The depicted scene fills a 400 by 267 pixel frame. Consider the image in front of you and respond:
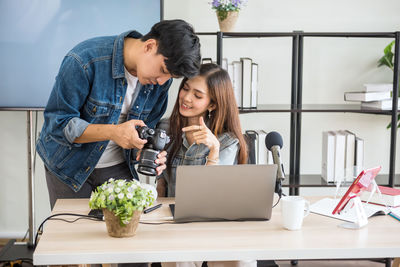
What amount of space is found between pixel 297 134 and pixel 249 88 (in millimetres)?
432

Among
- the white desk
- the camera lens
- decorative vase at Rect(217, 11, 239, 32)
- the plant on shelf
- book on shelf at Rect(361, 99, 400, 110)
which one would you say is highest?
decorative vase at Rect(217, 11, 239, 32)

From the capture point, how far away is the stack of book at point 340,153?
2.96 metres

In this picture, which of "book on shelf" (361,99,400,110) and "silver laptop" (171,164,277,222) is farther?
"book on shelf" (361,99,400,110)

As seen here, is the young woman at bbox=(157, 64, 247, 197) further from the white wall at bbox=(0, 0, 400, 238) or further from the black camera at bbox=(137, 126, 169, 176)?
the white wall at bbox=(0, 0, 400, 238)

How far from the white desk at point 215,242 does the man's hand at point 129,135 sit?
27cm

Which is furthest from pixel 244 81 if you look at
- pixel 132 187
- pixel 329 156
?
pixel 132 187

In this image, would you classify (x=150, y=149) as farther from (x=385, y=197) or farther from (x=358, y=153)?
(x=358, y=153)

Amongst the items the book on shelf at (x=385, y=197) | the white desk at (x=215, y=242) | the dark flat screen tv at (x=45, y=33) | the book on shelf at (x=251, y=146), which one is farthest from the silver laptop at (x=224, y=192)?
the dark flat screen tv at (x=45, y=33)

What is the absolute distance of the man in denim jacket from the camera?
1.73m

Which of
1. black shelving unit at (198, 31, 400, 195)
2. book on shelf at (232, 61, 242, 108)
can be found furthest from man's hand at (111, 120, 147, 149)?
book on shelf at (232, 61, 242, 108)

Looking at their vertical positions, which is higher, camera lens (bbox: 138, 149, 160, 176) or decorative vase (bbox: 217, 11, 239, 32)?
decorative vase (bbox: 217, 11, 239, 32)

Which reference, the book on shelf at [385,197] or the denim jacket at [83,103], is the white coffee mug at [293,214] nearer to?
the book on shelf at [385,197]

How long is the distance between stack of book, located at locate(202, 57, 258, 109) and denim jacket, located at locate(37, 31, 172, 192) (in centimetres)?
97

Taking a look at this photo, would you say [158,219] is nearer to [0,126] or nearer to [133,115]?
[133,115]
